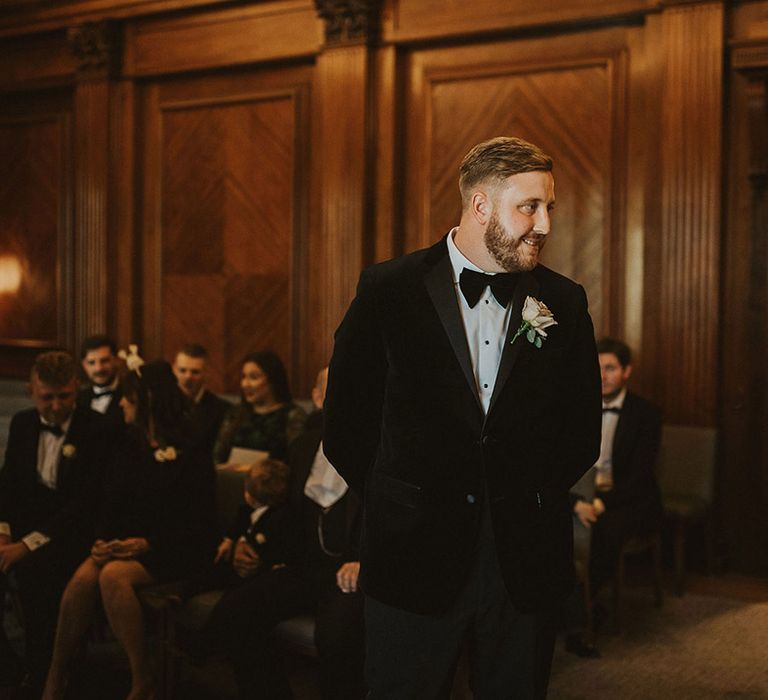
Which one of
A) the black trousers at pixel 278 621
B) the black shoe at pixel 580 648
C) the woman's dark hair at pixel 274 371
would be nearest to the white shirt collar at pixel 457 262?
the black trousers at pixel 278 621

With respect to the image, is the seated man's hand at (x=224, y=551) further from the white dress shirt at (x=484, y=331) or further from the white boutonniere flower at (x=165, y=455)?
the white dress shirt at (x=484, y=331)

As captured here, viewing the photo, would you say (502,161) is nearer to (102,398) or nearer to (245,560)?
(245,560)

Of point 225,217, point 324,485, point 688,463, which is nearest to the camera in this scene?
point 324,485

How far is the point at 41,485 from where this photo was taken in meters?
4.48

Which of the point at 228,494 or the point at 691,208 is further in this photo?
the point at 691,208

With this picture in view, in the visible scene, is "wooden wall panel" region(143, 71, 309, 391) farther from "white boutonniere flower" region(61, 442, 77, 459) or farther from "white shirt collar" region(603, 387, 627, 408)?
"white boutonniere flower" region(61, 442, 77, 459)

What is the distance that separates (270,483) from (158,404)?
24.7 inches

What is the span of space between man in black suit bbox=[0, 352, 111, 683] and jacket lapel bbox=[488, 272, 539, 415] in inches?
103

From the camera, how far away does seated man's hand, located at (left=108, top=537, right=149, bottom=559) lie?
4066mm

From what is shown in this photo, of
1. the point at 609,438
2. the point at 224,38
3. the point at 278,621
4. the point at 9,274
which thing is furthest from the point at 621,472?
the point at 9,274

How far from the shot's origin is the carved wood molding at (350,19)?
6984mm

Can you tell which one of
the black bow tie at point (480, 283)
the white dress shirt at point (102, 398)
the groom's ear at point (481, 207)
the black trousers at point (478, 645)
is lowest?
the black trousers at point (478, 645)

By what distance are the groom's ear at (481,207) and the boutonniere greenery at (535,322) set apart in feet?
0.70

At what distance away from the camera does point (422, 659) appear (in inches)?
93.8
